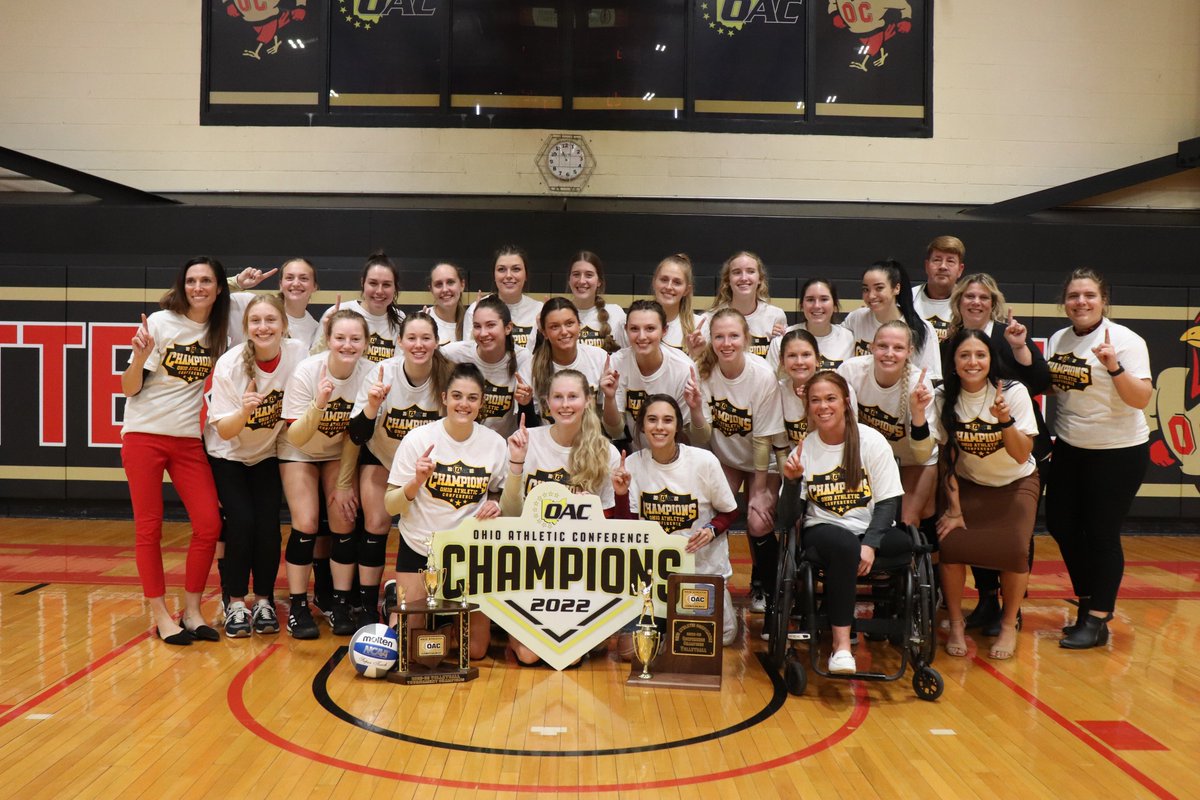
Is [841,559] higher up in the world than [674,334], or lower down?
lower down

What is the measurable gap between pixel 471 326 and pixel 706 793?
8.64 ft

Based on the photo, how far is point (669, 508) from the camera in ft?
13.6

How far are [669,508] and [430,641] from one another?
1136mm

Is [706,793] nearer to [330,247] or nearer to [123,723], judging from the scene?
[123,723]

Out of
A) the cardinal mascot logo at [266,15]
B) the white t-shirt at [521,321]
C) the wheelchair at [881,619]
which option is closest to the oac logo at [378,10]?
the cardinal mascot logo at [266,15]

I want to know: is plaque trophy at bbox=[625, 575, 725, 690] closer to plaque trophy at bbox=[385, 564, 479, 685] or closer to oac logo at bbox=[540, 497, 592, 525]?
oac logo at bbox=[540, 497, 592, 525]

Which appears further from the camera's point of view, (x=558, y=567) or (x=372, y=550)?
(x=372, y=550)

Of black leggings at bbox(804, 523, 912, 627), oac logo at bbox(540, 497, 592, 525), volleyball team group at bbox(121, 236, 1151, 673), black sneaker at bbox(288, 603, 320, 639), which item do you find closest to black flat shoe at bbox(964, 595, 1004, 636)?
volleyball team group at bbox(121, 236, 1151, 673)

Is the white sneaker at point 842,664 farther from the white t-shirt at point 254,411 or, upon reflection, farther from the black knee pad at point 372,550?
the white t-shirt at point 254,411

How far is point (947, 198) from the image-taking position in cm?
812

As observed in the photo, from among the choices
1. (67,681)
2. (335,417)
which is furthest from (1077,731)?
(67,681)

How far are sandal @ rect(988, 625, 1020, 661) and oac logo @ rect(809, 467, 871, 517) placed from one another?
3.28 feet

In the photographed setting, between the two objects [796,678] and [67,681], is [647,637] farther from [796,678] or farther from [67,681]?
[67,681]

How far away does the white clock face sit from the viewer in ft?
26.4
